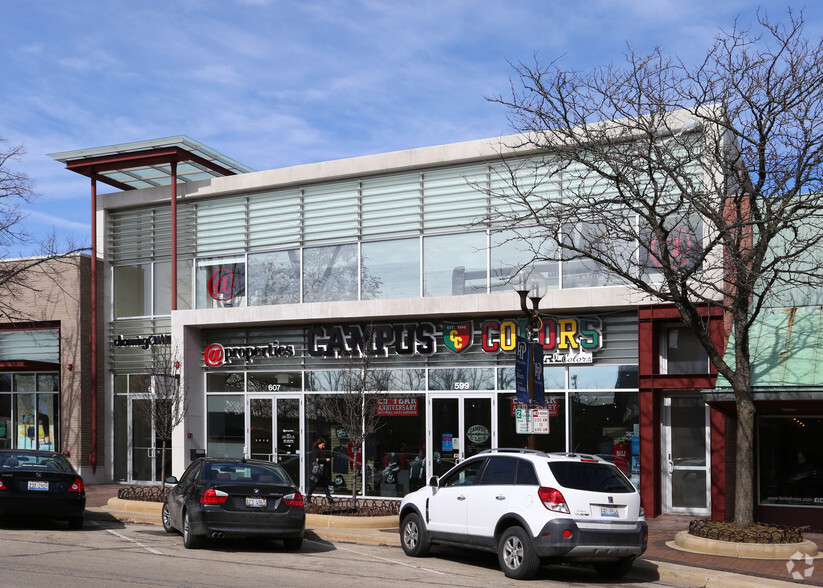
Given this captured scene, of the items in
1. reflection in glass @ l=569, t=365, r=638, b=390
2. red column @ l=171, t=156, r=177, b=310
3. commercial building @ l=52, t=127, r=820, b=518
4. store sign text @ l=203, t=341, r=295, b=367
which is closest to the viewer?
commercial building @ l=52, t=127, r=820, b=518

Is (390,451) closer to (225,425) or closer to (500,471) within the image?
(225,425)

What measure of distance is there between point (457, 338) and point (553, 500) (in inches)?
399

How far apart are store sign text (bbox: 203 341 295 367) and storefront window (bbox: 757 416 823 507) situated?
1166cm

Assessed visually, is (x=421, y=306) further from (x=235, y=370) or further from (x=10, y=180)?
(x=10, y=180)

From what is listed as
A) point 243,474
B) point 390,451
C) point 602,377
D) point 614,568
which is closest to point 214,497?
point 243,474

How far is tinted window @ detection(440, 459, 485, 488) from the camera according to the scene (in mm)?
13781

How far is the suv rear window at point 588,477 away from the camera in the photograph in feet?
40.8

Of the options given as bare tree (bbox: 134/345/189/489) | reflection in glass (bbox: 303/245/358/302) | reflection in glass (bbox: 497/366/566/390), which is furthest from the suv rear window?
bare tree (bbox: 134/345/189/489)

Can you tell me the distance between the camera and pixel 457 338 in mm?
22188

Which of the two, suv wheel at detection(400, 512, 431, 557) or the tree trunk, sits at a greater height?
the tree trunk

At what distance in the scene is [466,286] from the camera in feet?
72.4

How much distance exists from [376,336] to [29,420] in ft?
39.2

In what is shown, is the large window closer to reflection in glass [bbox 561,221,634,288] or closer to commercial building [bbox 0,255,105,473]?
commercial building [bbox 0,255,105,473]

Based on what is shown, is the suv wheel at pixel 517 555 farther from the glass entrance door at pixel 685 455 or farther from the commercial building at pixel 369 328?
the glass entrance door at pixel 685 455
